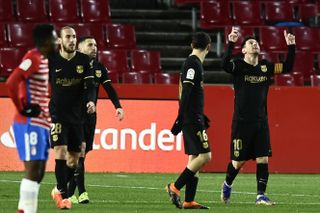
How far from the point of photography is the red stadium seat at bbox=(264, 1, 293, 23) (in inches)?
1016

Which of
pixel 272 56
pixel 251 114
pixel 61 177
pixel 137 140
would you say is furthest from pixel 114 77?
pixel 61 177

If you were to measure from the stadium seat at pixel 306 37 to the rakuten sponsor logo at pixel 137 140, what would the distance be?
628 cm

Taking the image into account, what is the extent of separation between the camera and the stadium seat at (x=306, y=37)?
24797mm

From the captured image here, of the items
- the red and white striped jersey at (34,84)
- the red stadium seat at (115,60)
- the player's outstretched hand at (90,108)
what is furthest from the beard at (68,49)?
the red stadium seat at (115,60)

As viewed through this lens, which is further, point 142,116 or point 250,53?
point 142,116

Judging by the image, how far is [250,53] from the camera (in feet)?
45.4

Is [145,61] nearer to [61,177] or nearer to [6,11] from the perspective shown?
[6,11]

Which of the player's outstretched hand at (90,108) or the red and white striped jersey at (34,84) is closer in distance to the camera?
the red and white striped jersey at (34,84)

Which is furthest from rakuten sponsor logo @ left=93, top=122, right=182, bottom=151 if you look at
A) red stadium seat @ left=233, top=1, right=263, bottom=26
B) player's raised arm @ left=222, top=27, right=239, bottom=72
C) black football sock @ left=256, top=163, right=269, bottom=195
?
red stadium seat @ left=233, top=1, right=263, bottom=26

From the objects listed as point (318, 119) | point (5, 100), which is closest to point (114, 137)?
point (5, 100)

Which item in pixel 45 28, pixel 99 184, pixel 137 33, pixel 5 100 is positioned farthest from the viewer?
pixel 137 33

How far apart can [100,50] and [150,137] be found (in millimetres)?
4321

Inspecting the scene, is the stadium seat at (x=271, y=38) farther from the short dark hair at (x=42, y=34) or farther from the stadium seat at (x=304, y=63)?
the short dark hair at (x=42, y=34)

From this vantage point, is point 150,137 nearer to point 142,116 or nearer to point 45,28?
point 142,116
